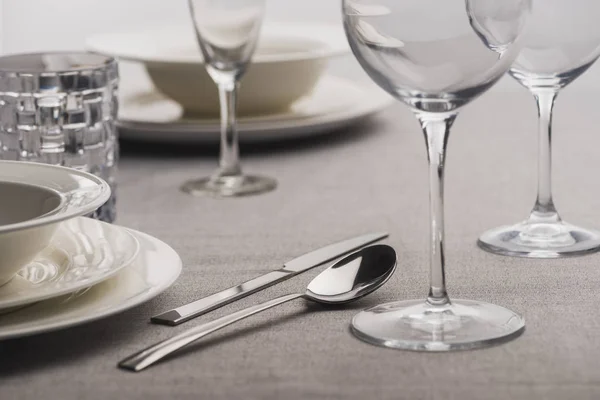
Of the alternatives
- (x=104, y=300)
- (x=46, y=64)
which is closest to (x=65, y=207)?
(x=104, y=300)

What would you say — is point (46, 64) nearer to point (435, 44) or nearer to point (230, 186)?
point (230, 186)

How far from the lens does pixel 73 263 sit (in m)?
0.78

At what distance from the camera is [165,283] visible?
75 cm

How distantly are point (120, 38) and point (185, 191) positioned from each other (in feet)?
1.45

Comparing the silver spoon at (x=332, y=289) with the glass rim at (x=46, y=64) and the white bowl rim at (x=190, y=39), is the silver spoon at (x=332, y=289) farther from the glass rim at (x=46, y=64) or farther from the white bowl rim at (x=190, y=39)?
the white bowl rim at (x=190, y=39)

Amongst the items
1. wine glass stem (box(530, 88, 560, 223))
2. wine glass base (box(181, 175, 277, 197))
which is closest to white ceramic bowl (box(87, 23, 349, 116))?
wine glass base (box(181, 175, 277, 197))

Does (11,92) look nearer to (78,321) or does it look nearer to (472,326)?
(78,321)

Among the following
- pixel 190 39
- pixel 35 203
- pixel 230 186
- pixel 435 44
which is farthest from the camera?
pixel 190 39

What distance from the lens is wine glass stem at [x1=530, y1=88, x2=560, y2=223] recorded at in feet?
3.28

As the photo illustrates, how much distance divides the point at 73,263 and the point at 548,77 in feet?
1.56

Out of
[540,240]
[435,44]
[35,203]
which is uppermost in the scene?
[435,44]

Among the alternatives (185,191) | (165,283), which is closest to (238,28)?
(185,191)

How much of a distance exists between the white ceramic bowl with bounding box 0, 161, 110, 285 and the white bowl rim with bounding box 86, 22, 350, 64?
2.09ft

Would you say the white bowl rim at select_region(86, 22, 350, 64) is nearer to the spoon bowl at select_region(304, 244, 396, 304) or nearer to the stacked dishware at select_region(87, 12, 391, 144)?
the stacked dishware at select_region(87, 12, 391, 144)
